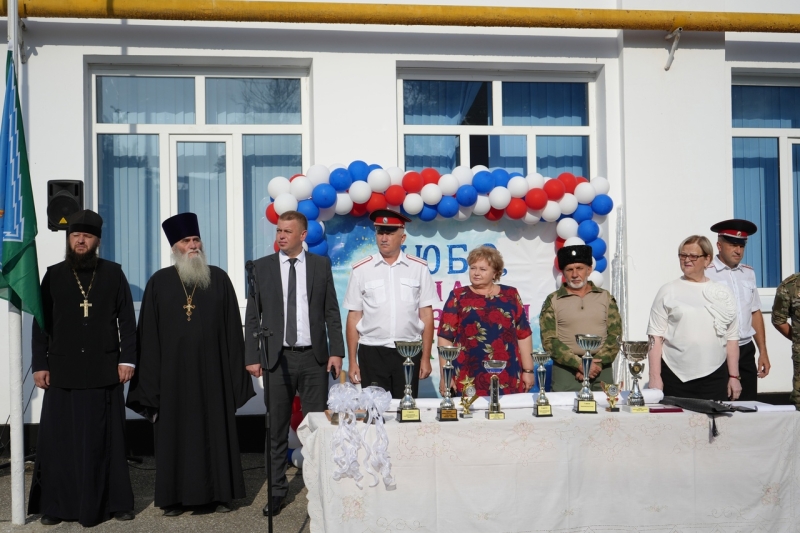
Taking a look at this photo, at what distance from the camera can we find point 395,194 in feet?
22.3

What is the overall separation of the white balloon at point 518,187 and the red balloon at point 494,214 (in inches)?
7.1

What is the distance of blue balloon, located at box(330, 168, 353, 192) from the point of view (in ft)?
22.0

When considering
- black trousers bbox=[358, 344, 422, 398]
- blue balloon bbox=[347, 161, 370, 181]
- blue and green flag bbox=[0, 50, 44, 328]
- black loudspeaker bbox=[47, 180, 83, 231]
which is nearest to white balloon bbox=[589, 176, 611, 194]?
blue balloon bbox=[347, 161, 370, 181]

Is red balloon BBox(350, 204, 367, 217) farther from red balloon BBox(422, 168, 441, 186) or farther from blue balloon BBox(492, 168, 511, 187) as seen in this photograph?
blue balloon BBox(492, 168, 511, 187)

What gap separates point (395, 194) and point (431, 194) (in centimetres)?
28

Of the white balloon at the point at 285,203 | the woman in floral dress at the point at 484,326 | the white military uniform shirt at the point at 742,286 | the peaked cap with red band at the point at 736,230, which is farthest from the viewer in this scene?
the white balloon at the point at 285,203

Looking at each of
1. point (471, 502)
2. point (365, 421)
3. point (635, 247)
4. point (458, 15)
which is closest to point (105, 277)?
point (365, 421)

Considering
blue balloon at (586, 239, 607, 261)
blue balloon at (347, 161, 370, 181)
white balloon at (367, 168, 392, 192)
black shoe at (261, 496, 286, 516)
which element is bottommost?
black shoe at (261, 496, 286, 516)

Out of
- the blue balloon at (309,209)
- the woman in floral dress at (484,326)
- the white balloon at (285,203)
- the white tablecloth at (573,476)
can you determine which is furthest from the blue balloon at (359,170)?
the white tablecloth at (573,476)

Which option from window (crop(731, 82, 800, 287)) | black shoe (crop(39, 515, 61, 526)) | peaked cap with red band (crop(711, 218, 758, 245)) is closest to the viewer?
black shoe (crop(39, 515, 61, 526))

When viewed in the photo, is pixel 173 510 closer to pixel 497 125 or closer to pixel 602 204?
pixel 602 204

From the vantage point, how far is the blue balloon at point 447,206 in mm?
6871

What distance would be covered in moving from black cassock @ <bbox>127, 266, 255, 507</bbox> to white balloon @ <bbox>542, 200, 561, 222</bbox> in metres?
2.83

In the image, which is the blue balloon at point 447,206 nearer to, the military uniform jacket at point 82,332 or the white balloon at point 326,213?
the white balloon at point 326,213
